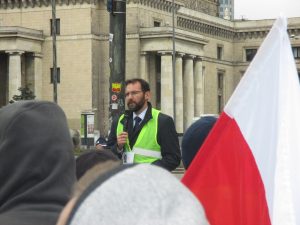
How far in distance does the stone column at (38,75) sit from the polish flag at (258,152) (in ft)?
185

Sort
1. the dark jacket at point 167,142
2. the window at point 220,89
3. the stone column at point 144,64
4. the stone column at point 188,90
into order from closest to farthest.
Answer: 1. the dark jacket at point 167,142
2. the stone column at point 144,64
3. the stone column at point 188,90
4. the window at point 220,89

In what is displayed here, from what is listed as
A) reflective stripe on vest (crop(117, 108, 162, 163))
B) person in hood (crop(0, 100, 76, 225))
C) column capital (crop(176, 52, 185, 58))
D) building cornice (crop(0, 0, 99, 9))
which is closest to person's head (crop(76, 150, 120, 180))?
person in hood (crop(0, 100, 76, 225))

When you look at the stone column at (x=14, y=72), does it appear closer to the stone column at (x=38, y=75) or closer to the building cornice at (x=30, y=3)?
the stone column at (x=38, y=75)

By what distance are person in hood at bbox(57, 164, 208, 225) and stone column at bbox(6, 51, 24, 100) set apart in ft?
184

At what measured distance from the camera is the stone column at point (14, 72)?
188ft

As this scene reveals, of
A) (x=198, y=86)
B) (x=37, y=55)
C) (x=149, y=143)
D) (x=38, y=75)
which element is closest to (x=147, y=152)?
(x=149, y=143)

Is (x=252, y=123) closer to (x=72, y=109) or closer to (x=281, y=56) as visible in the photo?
(x=281, y=56)

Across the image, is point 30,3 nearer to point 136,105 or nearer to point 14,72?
point 14,72

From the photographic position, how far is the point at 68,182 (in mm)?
2416

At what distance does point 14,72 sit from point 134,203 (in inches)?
2236

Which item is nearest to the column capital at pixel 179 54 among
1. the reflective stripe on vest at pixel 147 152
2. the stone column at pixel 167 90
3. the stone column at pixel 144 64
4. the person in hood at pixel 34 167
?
the stone column at pixel 167 90

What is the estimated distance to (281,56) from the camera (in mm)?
3402

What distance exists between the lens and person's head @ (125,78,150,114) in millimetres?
7758

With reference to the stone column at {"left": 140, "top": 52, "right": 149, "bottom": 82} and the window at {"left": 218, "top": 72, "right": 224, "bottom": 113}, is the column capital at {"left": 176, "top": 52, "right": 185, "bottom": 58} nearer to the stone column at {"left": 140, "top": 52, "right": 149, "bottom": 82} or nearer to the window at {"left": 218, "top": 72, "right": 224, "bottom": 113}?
the stone column at {"left": 140, "top": 52, "right": 149, "bottom": 82}
